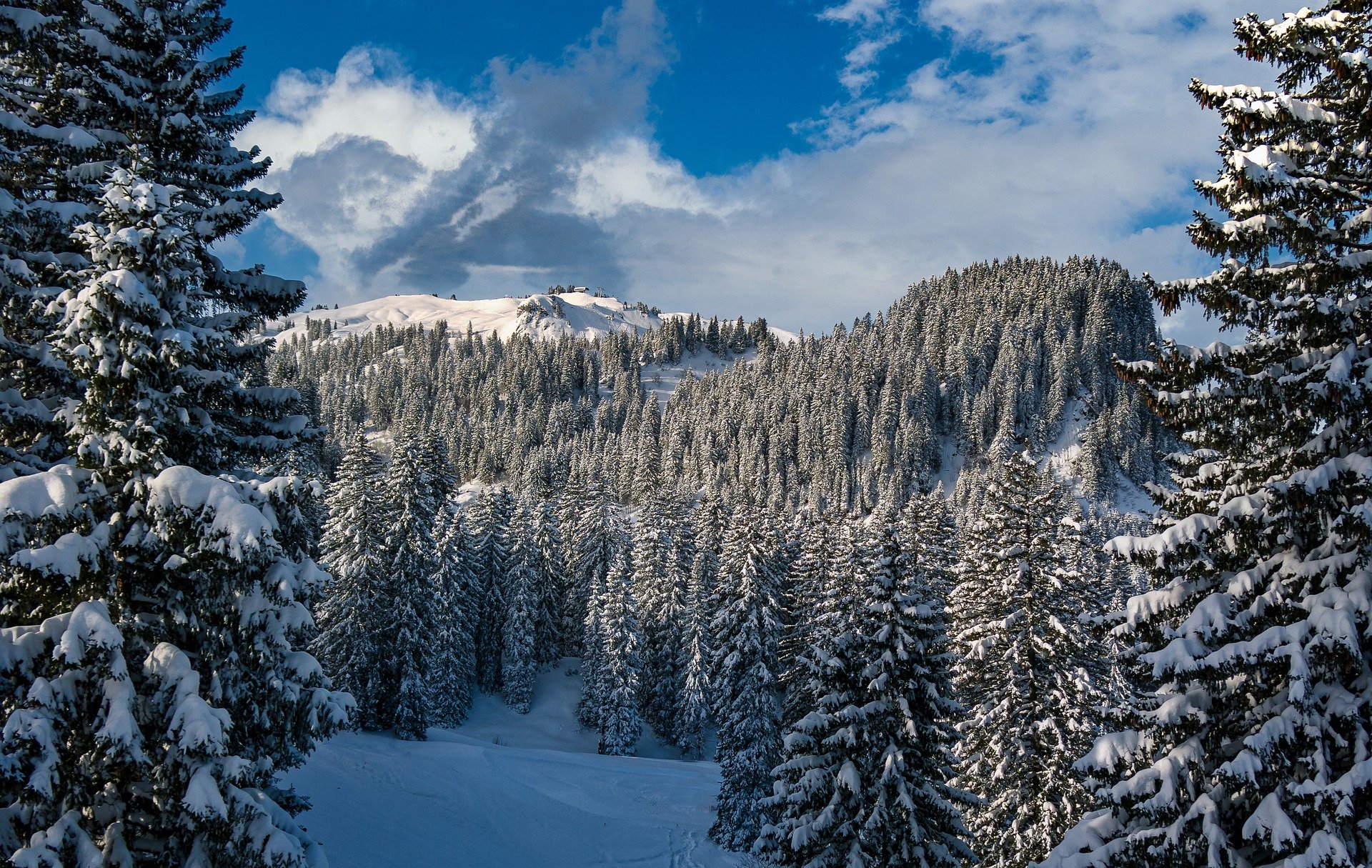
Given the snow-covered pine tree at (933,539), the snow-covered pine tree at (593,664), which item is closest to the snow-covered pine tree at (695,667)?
the snow-covered pine tree at (593,664)

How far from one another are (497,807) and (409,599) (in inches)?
514

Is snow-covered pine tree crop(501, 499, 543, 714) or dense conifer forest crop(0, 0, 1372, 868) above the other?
dense conifer forest crop(0, 0, 1372, 868)

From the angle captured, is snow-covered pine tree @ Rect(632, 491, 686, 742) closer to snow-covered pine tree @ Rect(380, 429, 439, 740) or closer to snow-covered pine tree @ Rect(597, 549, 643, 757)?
snow-covered pine tree @ Rect(597, 549, 643, 757)

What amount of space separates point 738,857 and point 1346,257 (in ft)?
89.8

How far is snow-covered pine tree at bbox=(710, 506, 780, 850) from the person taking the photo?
94.5ft

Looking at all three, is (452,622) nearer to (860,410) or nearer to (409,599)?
(409,599)

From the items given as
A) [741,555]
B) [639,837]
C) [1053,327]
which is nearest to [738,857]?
[639,837]

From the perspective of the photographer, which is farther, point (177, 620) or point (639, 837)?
point (639, 837)

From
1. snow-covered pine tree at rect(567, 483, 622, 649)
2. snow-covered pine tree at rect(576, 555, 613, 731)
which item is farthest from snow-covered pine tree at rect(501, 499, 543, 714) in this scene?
snow-covered pine tree at rect(567, 483, 622, 649)

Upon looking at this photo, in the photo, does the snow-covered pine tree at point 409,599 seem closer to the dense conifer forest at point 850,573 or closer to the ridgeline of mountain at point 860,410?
the dense conifer forest at point 850,573

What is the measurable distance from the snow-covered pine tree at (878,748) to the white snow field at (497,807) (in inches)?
402

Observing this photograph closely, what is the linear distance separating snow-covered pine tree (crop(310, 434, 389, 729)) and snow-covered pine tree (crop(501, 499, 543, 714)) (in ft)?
52.3

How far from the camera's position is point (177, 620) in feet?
28.0

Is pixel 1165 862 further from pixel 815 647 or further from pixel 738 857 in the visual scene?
pixel 738 857
